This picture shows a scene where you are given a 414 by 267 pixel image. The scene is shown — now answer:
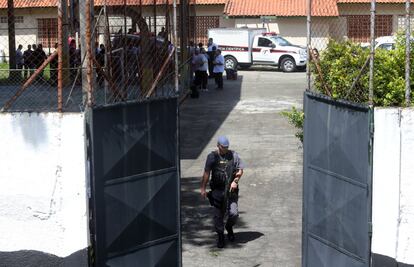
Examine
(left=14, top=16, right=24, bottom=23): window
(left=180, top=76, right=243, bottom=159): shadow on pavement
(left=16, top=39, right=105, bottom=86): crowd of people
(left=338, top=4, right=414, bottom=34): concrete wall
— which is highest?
(left=14, top=16, right=24, bottom=23): window

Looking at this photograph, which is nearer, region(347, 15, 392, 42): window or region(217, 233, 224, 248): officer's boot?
region(347, 15, 392, 42): window

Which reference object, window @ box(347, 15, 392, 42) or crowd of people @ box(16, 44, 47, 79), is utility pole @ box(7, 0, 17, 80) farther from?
window @ box(347, 15, 392, 42)

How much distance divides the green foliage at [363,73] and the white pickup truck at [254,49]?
24151 millimetres

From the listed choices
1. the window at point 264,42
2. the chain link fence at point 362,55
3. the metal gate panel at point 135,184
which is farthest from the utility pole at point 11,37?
the window at point 264,42

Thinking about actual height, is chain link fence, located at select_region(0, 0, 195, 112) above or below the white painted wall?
above

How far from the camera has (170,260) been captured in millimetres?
9469

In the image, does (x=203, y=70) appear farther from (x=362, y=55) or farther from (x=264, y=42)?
(x=362, y=55)

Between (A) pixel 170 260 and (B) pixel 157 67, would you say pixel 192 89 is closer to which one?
(B) pixel 157 67

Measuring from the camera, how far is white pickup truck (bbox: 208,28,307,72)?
3588 centimetres

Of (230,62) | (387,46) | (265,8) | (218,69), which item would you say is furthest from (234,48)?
(387,46)

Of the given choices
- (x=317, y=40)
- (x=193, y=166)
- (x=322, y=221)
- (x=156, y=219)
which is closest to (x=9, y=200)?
(x=156, y=219)

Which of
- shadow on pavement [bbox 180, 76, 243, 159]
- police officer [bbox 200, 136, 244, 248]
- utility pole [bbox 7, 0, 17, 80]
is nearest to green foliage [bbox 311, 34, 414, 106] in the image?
police officer [bbox 200, 136, 244, 248]

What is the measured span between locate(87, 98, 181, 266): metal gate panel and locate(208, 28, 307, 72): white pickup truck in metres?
26.6

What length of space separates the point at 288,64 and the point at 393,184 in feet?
90.2
